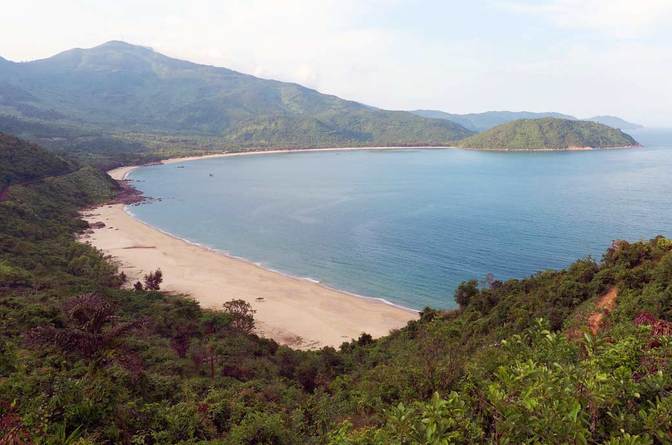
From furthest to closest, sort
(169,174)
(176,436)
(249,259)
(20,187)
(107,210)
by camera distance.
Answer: (169,174)
(107,210)
(20,187)
(249,259)
(176,436)

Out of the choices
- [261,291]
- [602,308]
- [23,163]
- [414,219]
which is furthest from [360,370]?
[23,163]

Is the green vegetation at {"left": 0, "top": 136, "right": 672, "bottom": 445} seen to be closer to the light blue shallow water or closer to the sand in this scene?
the sand

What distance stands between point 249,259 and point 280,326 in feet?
88.3

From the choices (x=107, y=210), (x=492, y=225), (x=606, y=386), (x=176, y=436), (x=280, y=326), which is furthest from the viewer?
(x=107, y=210)

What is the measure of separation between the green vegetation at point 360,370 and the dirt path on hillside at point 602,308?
58cm

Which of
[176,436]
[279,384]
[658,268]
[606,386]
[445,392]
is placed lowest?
[279,384]

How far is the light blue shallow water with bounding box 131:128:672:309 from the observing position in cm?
5847

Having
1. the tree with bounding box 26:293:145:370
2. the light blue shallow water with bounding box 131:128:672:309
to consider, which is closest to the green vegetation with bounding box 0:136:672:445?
the tree with bounding box 26:293:145:370

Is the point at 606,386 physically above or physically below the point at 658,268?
above

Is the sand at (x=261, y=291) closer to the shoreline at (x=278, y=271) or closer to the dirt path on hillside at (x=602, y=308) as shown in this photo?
the shoreline at (x=278, y=271)

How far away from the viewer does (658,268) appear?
21438mm

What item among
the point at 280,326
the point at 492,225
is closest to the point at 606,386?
the point at 280,326

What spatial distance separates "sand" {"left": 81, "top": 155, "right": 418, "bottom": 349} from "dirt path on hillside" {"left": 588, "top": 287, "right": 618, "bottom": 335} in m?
20.5

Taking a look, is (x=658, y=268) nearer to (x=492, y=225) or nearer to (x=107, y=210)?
(x=492, y=225)
